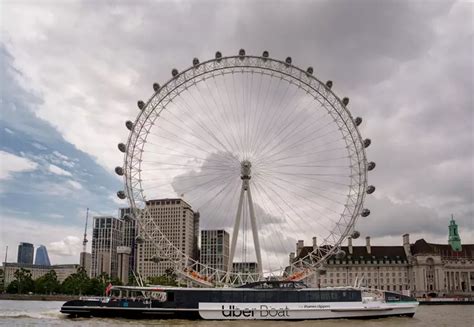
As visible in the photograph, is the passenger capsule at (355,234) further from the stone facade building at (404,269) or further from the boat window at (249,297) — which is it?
the stone facade building at (404,269)

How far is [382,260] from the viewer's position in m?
155

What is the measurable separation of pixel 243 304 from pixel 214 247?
4373 inches

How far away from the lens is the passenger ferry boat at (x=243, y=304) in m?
51.4

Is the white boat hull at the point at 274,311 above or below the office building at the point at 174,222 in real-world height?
below

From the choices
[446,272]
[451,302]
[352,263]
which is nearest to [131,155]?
[451,302]

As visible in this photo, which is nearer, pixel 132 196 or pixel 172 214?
pixel 132 196

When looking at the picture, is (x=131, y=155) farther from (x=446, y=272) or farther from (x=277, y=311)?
(x=446, y=272)

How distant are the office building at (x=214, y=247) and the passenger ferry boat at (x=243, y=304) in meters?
93.2

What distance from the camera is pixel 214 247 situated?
161750 millimetres

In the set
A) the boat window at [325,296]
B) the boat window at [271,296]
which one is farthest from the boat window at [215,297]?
the boat window at [325,296]

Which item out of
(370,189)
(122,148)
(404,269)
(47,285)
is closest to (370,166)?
(370,189)

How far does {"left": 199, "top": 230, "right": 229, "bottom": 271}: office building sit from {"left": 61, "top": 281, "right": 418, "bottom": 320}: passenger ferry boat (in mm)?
93156

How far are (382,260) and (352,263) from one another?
8831 millimetres

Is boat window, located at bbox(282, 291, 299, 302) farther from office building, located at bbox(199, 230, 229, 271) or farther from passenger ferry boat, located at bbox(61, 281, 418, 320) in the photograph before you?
office building, located at bbox(199, 230, 229, 271)
